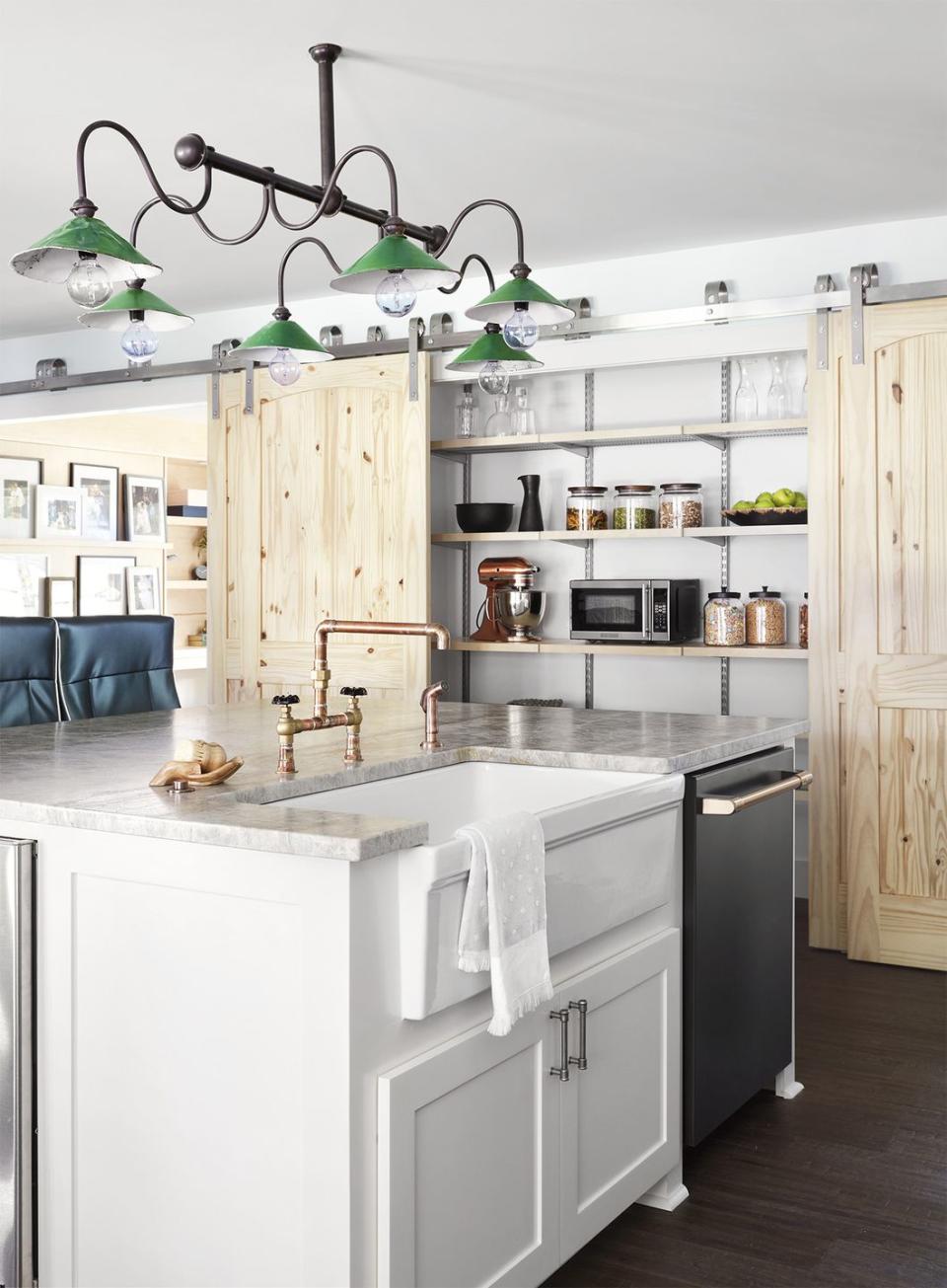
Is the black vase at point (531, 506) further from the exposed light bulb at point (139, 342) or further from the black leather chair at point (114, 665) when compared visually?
the exposed light bulb at point (139, 342)

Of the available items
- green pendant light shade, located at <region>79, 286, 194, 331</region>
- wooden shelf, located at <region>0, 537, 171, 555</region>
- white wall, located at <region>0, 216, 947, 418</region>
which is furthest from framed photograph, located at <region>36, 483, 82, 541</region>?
green pendant light shade, located at <region>79, 286, 194, 331</region>

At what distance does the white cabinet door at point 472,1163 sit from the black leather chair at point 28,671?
7.17 ft

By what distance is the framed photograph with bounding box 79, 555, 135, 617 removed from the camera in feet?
22.8

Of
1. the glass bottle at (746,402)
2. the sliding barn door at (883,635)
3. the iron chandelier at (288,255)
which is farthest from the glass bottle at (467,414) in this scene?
the iron chandelier at (288,255)

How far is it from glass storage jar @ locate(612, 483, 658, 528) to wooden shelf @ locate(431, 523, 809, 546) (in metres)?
0.05

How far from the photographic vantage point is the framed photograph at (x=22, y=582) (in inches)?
259

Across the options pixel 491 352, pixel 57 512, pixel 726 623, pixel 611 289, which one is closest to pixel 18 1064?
pixel 491 352

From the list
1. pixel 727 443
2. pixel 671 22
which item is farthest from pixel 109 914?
pixel 727 443

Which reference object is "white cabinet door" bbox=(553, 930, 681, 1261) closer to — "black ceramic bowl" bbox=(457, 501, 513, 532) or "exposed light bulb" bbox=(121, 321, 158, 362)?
"exposed light bulb" bbox=(121, 321, 158, 362)

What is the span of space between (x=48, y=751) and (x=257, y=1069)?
1118 mm

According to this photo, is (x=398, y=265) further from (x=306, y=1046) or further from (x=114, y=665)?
(x=114, y=665)

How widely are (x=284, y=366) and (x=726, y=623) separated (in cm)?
204

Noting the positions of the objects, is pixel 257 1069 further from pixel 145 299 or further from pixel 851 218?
pixel 851 218

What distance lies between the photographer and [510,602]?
495 cm
